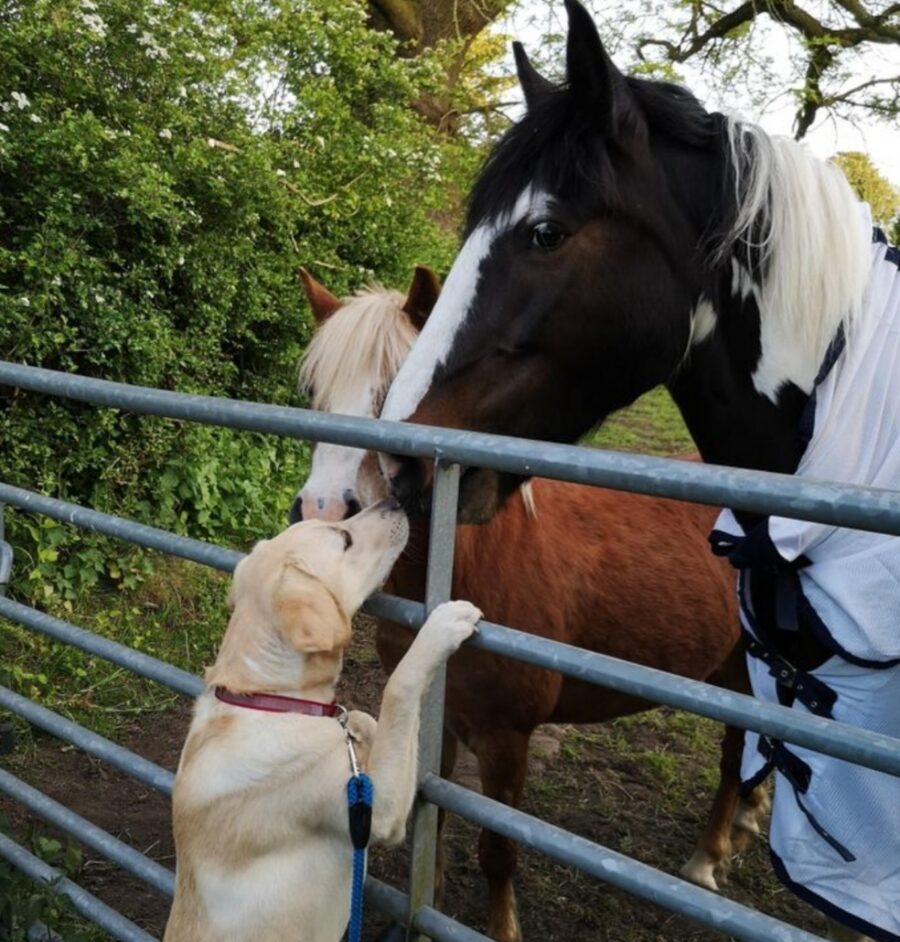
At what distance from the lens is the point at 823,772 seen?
177cm

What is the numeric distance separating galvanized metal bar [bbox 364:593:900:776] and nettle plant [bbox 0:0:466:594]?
13.8ft

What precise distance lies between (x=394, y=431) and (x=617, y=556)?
81.3 inches

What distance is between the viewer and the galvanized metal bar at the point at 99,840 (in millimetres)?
2266

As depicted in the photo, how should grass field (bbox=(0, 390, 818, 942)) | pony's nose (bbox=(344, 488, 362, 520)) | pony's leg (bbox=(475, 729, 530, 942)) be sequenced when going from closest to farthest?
pony's nose (bbox=(344, 488, 362, 520)) < pony's leg (bbox=(475, 729, 530, 942)) < grass field (bbox=(0, 390, 818, 942))

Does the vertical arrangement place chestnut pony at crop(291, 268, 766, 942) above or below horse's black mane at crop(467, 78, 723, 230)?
below

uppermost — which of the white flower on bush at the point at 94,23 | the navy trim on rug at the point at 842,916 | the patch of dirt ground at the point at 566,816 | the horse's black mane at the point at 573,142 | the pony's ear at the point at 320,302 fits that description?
the white flower on bush at the point at 94,23

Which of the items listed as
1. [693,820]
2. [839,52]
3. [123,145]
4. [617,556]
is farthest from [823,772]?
[839,52]

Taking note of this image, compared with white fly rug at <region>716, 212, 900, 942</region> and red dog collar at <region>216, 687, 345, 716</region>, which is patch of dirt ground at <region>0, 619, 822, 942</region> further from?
red dog collar at <region>216, 687, 345, 716</region>

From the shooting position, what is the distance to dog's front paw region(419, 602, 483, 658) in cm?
159

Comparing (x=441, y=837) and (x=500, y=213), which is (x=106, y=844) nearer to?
(x=441, y=837)

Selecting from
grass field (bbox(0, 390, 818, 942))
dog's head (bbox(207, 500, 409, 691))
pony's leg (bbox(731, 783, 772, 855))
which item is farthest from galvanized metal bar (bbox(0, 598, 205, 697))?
pony's leg (bbox(731, 783, 772, 855))

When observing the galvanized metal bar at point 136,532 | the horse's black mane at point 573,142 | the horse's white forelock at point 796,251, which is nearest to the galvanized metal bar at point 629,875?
the galvanized metal bar at point 136,532

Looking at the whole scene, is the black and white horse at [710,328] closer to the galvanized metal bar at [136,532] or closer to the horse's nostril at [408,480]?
the horse's nostril at [408,480]

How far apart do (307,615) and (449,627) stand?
0.37 m
